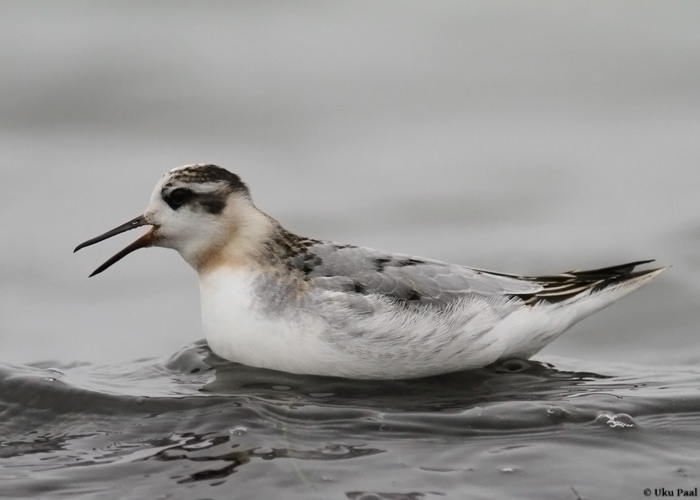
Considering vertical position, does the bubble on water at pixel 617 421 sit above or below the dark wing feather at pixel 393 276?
below

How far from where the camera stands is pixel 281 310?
7.49m

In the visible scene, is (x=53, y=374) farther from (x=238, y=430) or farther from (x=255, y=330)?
(x=238, y=430)

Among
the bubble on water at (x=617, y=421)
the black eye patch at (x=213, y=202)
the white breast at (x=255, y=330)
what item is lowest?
the bubble on water at (x=617, y=421)

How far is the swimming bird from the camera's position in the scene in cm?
743

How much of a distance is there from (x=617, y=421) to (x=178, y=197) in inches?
124

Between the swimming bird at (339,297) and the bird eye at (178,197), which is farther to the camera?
the bird eye at (178,197)

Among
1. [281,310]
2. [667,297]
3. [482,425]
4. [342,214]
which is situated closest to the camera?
[482,425]

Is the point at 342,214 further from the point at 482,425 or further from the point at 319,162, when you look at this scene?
the point at 482,425

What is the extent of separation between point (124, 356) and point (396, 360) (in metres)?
2.44

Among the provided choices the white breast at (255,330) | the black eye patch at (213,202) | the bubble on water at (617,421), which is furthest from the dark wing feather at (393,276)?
the bubble on water at (617,421)

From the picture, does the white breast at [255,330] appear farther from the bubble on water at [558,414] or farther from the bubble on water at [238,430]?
the bubble on water at [558,414]

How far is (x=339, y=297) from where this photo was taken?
7.46 metres

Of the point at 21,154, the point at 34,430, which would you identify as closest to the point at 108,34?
the point at 21,154

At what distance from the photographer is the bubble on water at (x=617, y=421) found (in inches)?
252
